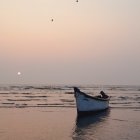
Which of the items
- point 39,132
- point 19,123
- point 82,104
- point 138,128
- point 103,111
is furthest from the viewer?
point 103,111

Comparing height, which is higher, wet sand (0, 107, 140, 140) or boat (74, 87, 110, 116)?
boat (74, 87, 110, 116)

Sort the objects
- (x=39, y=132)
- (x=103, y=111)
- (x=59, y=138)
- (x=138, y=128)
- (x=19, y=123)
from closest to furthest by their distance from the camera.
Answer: (x=59, y=138)
(x=39, y=132)
(x=138, y=128)
(x=19, y=123)
(x=103, y=111)

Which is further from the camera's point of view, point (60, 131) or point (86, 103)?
point (86, 103)

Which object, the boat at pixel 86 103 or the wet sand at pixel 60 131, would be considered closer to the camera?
the wet sand at pixel 60 131

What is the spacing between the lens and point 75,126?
2441 cm

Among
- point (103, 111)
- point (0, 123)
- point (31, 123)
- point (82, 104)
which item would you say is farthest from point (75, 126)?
point (103, 111)

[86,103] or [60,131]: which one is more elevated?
[86,103]

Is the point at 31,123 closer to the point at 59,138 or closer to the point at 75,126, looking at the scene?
the point at 75,126

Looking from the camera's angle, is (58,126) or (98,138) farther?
(58,126)

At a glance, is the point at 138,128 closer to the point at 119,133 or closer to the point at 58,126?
the point at 119,133

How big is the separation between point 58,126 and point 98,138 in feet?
16.9

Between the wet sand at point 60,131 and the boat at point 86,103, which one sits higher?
the boat at point 86,103

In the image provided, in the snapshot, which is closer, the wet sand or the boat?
the wet sand

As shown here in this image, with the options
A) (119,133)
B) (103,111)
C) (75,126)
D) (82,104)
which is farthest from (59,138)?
(103,111)
